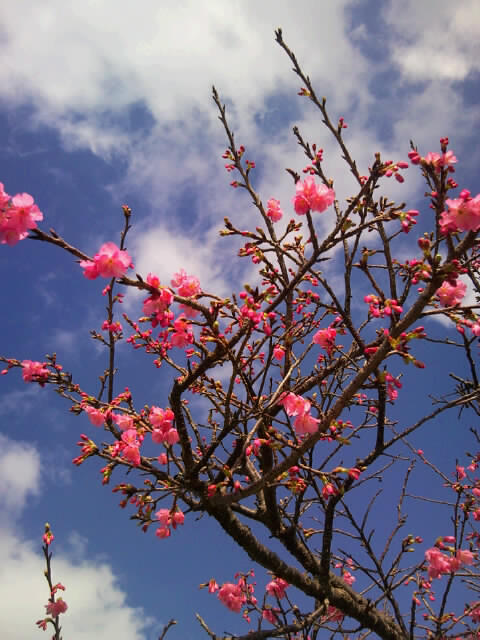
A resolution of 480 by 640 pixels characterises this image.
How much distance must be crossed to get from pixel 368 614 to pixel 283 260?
11.6 ft

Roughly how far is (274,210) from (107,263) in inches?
105

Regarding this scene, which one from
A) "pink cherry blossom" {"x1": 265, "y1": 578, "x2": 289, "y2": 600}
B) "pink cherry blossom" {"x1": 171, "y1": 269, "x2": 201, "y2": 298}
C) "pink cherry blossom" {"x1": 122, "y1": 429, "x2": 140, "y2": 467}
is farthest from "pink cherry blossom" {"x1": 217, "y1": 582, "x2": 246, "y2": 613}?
"pink cherry blossom" {"x1": 171, "y1": 269, "x2": 201, "y2": 298}

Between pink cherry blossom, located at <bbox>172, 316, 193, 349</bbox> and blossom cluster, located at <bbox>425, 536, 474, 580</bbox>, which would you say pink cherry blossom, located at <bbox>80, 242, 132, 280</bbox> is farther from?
blossom cluster, located at <bbox>425, 536, 474, 580</bbox>

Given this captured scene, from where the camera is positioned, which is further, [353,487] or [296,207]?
[353,487]

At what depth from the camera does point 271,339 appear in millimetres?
2885

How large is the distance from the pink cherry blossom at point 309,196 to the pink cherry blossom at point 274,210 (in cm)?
187

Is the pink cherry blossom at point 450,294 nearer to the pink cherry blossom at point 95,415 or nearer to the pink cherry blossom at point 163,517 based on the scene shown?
the pink cherry blossom at point 163,517

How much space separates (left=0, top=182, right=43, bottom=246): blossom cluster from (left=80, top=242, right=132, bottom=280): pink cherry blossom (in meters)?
0.31

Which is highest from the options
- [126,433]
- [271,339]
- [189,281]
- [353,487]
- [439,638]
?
[189,281]

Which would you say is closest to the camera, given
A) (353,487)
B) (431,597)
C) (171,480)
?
(171,480)

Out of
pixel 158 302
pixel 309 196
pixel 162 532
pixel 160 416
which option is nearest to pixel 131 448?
pixel 160 416

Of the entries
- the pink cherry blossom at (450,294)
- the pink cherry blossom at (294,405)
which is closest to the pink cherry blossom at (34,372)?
the pink cherry blossom at (294,405)

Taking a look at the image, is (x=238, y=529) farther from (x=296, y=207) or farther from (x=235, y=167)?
(x=235, y=167)

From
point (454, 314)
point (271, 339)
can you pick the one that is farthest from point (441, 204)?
point (271, 339)
